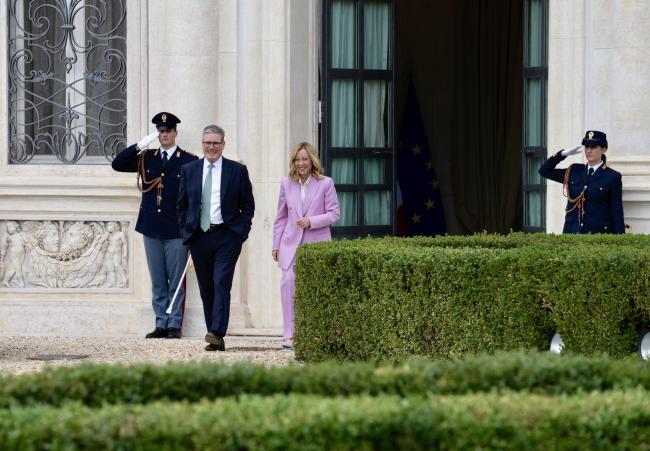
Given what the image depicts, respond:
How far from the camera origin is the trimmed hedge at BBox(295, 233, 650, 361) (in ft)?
28.0

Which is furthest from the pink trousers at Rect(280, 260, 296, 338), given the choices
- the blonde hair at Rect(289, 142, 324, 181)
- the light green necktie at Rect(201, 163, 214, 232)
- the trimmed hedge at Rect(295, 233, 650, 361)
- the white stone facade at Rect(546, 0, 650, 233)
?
the white stone facade at Rect(546, 0, 650, 233)

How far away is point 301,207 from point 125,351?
67.0 inches

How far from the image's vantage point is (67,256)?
13938 millimetres

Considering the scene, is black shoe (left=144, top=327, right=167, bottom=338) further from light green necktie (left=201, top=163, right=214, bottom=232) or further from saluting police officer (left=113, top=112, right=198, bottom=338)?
light green necktie (left=201, top=163, right=214, bottom=232)

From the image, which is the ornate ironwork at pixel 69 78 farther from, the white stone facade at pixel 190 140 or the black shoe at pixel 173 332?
the black shoe at pixel 173 332

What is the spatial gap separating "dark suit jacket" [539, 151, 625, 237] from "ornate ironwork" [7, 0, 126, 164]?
3.82 meters

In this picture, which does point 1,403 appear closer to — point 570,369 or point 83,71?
point 570,369

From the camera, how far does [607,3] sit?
13617mm

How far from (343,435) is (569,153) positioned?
27.3 ft

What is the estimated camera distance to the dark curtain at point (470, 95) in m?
19.4

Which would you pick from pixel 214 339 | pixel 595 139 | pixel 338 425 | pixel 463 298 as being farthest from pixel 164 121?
pixel 338 425

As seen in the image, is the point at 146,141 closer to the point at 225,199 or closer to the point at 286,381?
the point at 225,199

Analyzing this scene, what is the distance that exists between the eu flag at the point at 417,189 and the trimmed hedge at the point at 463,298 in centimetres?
797

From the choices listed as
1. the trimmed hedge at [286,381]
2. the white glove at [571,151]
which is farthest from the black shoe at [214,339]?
the trimmed hedge at [286,381]
